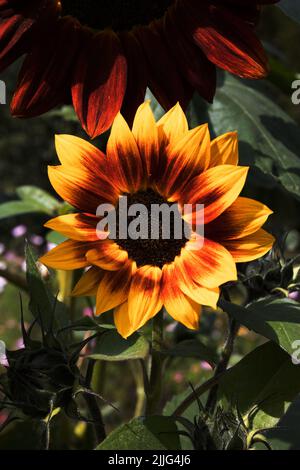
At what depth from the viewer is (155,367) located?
51 centimetres

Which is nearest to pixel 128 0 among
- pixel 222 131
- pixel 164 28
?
pixel 164 28

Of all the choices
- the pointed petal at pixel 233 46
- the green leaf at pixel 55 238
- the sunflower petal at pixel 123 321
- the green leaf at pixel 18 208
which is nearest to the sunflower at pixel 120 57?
the pointed petal at pixel 233 46

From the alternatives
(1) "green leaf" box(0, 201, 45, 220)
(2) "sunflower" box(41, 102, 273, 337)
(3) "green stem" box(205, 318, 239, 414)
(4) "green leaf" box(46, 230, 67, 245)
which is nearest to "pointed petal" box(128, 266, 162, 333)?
(2) "sunflower" box(41, 102, 273, 337)

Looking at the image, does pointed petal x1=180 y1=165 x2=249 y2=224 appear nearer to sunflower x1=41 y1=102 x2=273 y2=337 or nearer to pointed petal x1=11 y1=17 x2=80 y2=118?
sunflower x1=41 y1=102 x2=273 y2=337

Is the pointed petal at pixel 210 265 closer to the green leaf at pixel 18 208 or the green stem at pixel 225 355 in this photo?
the green stem at pixel 225 355

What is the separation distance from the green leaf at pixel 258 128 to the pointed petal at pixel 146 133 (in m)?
0.14

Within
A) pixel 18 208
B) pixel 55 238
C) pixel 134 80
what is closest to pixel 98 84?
pixel 134 80

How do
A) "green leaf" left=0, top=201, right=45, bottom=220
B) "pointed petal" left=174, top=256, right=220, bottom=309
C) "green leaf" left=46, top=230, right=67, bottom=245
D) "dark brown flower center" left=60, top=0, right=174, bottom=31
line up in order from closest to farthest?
"pointed petal" left=174, top=256, right=220, bottom=309, "dark brown flower center" left=60, top=0, right=174, bottom=31, "green leaf" left=46, top=230, right=67, bottom=245, "green leaf" left=0, top=201, right=45, bottom=220

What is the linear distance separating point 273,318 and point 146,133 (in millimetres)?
134

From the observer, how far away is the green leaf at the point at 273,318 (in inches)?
18.1

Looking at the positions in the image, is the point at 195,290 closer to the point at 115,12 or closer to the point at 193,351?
the point at 193,351

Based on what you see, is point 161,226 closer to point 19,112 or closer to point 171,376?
point 19,112

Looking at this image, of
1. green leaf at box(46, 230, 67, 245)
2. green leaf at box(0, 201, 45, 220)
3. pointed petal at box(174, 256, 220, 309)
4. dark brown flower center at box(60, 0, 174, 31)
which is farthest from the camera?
green leaf at box(0, 201, 45, 220)

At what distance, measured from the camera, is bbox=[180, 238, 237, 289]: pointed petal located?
43 cm
